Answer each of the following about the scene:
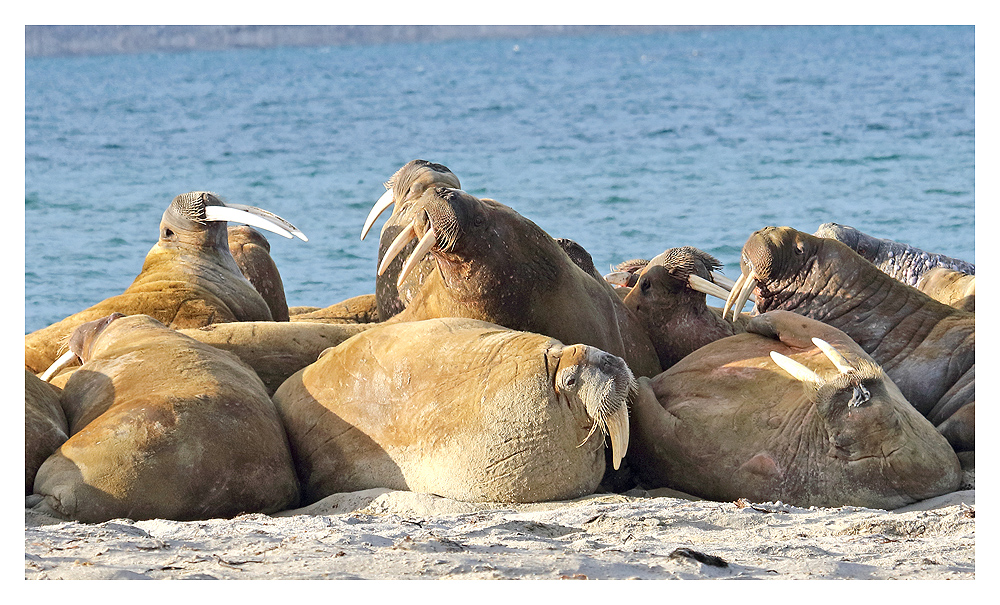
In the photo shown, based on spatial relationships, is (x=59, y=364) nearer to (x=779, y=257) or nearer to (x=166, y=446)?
(x=166, y=446)

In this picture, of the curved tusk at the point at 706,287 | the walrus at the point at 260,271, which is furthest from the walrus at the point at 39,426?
the curved tusk at the point at 706,287

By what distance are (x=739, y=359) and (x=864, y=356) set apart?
0.55m

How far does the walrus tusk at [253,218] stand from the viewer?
7.25m

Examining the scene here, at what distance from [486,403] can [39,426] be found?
1800 mm

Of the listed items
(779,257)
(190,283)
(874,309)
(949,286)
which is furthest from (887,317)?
(190,283)

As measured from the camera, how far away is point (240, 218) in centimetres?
755

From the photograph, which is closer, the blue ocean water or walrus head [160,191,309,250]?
walrus head [160,191,309,250]

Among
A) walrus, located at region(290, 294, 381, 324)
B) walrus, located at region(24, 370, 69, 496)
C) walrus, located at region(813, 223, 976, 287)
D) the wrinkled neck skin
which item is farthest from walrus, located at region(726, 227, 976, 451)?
walrus, located at region(24, 370, 69, 496)

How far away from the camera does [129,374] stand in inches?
213

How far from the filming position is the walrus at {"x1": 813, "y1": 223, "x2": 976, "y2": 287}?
845cm

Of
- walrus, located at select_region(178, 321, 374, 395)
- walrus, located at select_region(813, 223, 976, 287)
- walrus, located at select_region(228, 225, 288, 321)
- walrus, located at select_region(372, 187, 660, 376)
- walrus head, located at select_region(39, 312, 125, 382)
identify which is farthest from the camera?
walrus, located at select_region(813, 223, 976, 287)

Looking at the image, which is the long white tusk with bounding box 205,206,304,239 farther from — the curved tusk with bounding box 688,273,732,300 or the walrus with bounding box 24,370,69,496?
the curved tusk with bounding box 688,273,732,300

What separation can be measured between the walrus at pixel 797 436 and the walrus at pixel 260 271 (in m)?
3.52
